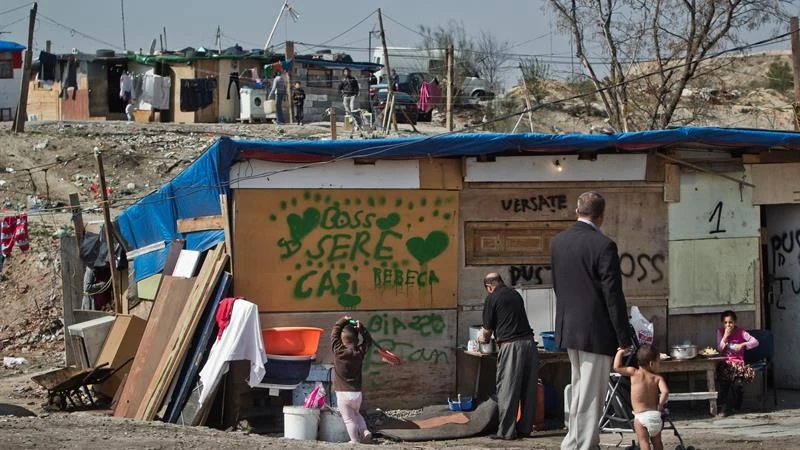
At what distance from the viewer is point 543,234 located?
12734 mm

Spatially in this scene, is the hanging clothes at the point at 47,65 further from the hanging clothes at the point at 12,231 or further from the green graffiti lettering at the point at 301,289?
the green graffiti lettering at the point at 301,289

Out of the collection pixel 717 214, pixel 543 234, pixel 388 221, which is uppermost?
pixel 717 214

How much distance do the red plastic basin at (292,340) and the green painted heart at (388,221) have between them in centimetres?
145

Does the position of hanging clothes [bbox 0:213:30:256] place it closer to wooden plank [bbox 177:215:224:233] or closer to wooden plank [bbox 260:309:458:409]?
wooden plank [bbox 177:215:224:233]

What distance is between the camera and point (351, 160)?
12.0 meters

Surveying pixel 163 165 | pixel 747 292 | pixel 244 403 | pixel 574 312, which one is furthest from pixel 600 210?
pixel 163 165

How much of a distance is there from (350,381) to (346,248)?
1954 mm

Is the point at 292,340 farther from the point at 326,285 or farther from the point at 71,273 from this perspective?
the point at 71,273

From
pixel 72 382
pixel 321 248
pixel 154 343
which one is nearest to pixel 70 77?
pixel 72 382

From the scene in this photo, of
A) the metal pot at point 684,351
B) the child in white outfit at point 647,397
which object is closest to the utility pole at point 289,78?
the metal pot at point 684,351

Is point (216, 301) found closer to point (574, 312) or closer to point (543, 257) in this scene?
point (543, 257)

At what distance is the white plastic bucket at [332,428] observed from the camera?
1097 cm

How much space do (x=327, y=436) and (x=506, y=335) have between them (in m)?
2.06

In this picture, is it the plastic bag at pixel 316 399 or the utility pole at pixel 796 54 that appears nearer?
the plastic bag at pixel 316 399
